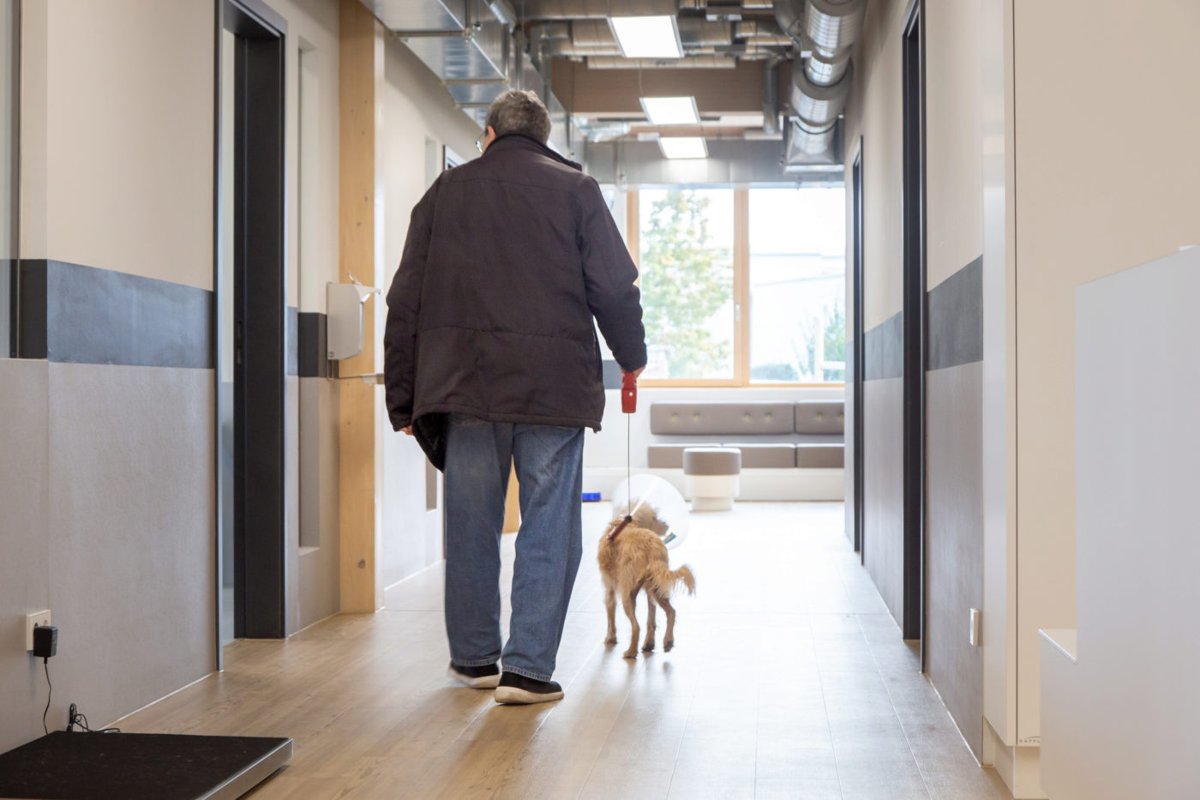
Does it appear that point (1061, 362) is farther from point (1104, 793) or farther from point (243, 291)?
point (243, 291)

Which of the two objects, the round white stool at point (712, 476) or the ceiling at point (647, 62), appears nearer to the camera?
the ceiling at point (647, 62)

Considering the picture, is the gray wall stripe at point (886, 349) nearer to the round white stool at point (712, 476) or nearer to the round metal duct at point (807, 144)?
the round metal duct at point (807, 144)

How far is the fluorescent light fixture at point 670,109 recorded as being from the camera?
788 centimetres

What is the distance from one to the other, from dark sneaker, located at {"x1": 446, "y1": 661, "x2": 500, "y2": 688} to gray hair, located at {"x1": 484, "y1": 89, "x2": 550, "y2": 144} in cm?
146

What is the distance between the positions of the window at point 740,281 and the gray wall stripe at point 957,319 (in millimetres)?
7649

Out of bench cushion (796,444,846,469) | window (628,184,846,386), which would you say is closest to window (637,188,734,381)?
window (628,184,846,386)

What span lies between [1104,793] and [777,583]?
12.8 feet

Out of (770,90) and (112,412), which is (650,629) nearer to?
(112,412)

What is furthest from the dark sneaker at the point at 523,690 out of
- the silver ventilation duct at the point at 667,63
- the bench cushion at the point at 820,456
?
the bench cushion at the point at 820,456

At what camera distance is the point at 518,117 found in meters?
3.43

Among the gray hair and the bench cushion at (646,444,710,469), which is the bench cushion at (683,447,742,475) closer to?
the bench cushion at (646,444,710,469)

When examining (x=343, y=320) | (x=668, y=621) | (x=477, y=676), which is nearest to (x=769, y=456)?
(x=343, y=320)

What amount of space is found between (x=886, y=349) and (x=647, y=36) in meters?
2.49

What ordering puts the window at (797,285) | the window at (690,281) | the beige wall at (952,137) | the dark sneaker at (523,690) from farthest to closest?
the window at (690,281), the window at (797,285), the dark sneaker at (523,690), the beige wall at (952,137)
